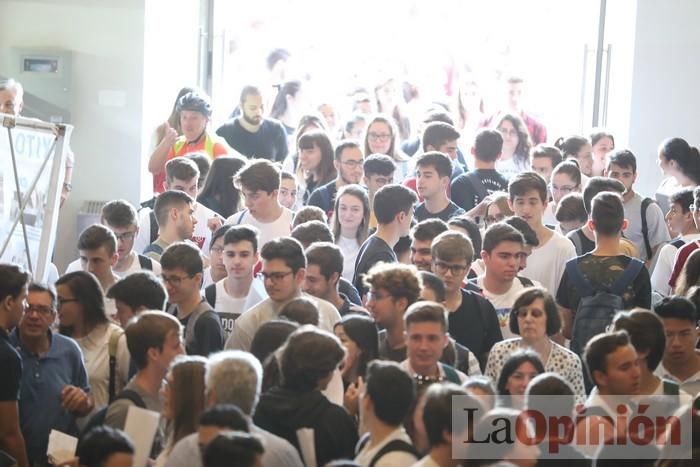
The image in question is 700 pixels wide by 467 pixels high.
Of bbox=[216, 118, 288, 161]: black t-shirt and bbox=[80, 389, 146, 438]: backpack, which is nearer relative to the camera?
bbox=[80, 389, 146, 438]: backpack

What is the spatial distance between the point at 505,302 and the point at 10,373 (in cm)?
260

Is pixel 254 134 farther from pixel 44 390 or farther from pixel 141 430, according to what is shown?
pixel 141 430

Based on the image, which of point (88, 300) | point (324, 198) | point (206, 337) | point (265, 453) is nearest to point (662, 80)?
point (324, 198)

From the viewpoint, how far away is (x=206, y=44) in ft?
42.3

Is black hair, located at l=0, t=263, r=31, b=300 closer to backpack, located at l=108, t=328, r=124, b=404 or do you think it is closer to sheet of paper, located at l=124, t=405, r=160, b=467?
backpack, located at l=108, t=328, r=124, b=404

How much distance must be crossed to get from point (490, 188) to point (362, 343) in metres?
3.92

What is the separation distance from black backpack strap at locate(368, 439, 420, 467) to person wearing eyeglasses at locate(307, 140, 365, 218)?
4618mm

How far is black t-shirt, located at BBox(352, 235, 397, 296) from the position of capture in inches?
288

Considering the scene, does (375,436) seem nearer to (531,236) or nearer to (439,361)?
(439,361)

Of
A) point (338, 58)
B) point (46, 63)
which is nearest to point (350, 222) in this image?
point (46, 63)

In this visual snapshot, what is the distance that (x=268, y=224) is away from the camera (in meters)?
7.95

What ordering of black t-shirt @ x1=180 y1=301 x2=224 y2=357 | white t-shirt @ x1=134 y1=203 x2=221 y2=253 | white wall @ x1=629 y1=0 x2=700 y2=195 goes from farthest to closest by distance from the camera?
white wall @ x1=629 y1=0 x2=700 y2=195 < white t-shirt @ x1=134 y1=203 x2=221 y2=253 < black t-shirt @ x1=180 y1=301 x2=224 y2=357

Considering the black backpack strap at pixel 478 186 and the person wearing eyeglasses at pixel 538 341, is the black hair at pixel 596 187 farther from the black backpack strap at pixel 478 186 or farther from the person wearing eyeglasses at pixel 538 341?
the person wearing eyeglasses at pixel 538 341

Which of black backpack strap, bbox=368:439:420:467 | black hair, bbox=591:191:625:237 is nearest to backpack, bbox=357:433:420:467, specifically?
black backpack strap, bbox=368:439:420:467
